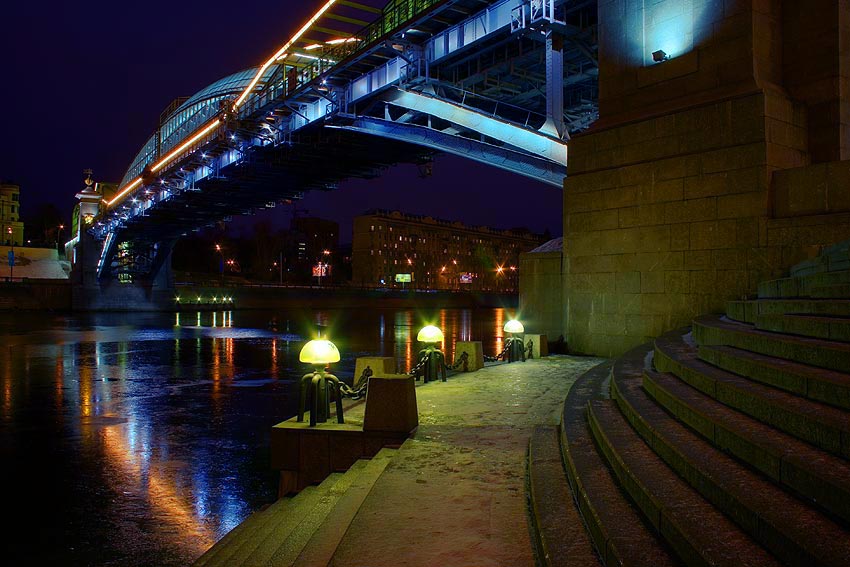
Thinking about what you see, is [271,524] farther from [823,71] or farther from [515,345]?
[823,71]

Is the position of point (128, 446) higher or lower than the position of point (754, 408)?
lower

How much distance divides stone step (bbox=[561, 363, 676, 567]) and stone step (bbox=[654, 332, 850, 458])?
109 cm

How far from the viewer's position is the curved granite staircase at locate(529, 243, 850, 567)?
3.28 metres

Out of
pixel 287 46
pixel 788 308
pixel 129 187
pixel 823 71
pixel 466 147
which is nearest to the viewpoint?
pixel 788 308

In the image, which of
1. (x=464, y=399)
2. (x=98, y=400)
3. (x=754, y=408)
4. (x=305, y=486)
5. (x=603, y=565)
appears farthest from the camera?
(x=98, y=400)


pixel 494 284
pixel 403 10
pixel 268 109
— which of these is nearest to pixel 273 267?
pixel 494 284

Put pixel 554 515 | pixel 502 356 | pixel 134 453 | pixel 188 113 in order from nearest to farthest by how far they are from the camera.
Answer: pixel 554 515
pixel 134 453
pixel 502 356
pixel 188 113

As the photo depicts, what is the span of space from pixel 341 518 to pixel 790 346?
3840mm

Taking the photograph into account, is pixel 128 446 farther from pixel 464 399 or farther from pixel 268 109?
pixel 268 109

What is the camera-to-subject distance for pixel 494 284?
6550 inches

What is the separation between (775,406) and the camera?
4301 mm

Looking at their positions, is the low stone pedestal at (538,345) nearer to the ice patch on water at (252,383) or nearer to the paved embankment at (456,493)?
the paved embankment at (456,493)

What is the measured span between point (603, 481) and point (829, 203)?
26.8 feet

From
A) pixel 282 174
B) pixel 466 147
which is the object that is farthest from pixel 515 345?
pixel 282 174
